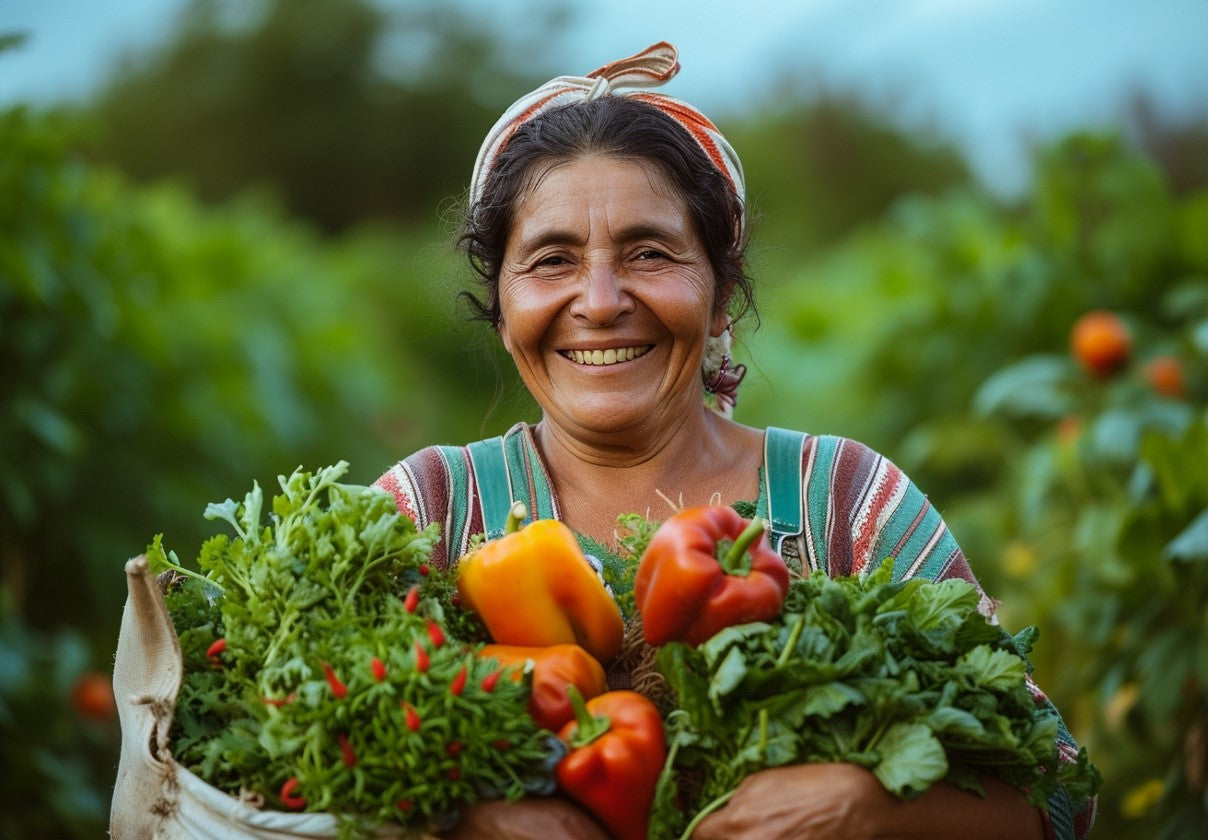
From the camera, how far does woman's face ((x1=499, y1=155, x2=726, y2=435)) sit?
295cm

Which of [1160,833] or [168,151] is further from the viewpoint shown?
[168,151]

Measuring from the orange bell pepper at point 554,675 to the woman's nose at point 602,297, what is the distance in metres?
0.78

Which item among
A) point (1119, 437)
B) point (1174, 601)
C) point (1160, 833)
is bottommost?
point (1160, 833)

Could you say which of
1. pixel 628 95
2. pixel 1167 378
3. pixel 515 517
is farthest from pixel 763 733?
pixel 1167 378

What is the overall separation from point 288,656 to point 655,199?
48.6 inches

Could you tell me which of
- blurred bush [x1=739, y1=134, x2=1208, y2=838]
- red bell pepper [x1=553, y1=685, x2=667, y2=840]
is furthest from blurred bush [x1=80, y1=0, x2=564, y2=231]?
red bell pepper [x1=553, y1=685, x2=667, y2=840]

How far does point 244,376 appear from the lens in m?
7.93

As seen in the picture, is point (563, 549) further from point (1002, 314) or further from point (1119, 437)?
point (1002, 314)

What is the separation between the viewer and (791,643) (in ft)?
7.37

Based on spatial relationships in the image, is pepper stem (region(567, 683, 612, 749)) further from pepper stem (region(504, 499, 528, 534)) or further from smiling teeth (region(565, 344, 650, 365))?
smiling teeth (region(565, 344, 650, 365))

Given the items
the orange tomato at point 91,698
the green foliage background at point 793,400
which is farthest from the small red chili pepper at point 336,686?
the orange tomato at point 91,698

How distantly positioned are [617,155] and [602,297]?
1.00ft

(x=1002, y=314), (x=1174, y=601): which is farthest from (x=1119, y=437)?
(x=1002, y=314)

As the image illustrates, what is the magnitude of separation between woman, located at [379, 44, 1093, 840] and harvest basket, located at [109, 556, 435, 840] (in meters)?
0.76
